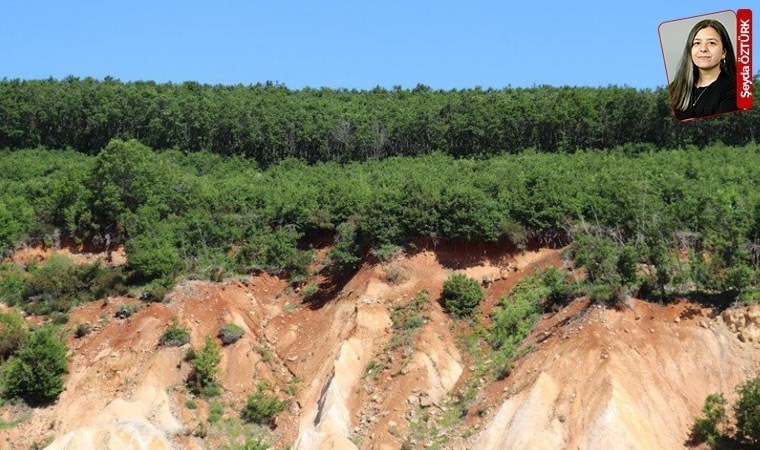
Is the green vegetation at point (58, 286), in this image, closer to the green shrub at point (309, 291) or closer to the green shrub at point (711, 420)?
the green shrub at point (309, 291)

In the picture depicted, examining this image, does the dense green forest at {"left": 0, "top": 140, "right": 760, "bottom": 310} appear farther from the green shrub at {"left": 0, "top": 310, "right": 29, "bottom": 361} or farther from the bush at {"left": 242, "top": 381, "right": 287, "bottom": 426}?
the bush at {"left": 242, "top": 381, "right": 287, "bottom": 426}

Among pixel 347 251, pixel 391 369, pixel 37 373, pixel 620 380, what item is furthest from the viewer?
pixel 347 251

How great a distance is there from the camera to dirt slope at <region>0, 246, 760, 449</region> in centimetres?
3666

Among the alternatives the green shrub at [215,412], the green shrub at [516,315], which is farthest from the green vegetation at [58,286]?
the green shrub at [516,315]

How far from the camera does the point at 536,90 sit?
295 feet

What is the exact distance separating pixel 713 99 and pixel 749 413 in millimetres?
13697

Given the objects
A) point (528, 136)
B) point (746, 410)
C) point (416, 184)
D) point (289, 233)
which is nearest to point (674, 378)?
point (746, 410)

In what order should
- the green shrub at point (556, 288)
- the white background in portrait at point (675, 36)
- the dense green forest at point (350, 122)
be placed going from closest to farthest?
the white background in portrait at point (675, 36) < the green shrub at point (556, 288) < the dense green forest at point (350, 122)

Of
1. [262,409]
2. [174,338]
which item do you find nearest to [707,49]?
[262,409]

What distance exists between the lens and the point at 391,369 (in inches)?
1660

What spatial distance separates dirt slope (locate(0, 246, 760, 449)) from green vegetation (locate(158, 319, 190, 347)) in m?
0.53

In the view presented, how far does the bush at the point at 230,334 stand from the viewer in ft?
147

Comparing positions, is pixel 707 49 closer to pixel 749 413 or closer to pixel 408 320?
pixel 749 413

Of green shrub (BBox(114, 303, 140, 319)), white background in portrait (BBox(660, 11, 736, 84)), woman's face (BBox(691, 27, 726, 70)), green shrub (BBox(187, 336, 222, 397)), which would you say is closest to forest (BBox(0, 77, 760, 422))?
green shrub (BBox(114, 303, 140, 319))
